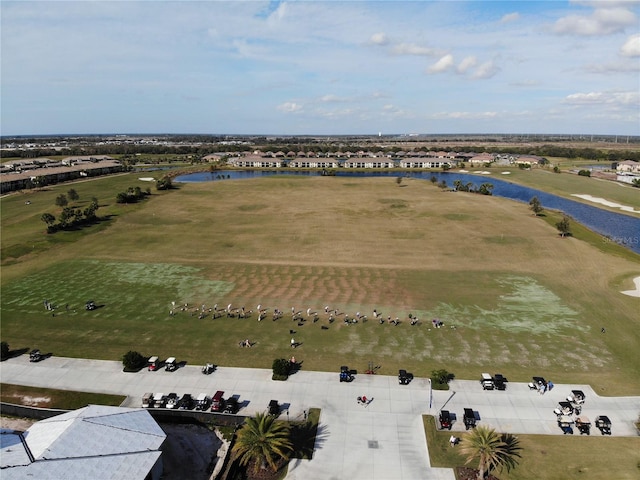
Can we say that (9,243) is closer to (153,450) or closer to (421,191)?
(153,450)

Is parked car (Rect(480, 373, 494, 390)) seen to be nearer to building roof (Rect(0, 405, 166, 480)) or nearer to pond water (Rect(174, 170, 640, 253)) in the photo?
building roof (Rect(0, 405, 166, 480))

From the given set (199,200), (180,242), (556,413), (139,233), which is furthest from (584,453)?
(199,200)

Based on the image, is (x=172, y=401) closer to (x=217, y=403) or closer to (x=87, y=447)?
(x=217, y=403)

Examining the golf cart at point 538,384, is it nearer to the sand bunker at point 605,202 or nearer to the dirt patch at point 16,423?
the dirt patch at point 16,423

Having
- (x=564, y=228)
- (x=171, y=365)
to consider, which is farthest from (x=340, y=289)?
(x=564, y=228)

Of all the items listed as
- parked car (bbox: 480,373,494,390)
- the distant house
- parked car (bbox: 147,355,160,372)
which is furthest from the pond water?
parked car (bbox: 147,355,160,372)

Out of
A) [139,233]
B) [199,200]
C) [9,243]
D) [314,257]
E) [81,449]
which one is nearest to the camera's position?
[81,449]
